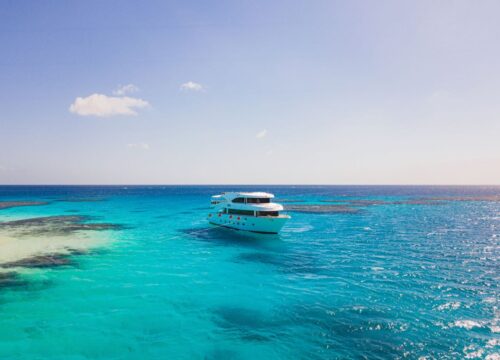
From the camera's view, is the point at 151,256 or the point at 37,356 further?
the point at 151,256

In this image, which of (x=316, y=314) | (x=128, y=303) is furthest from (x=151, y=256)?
(x=316, y=314)

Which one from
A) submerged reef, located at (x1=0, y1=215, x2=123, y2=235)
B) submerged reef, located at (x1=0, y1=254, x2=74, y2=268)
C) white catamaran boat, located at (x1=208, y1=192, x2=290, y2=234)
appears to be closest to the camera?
submerged reef, located at (x1=0, y1=254, x2=74, y2=268)

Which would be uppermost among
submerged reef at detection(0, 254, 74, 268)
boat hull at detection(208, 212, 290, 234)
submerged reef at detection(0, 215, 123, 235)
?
boat hull at detection(208, 212, 290, 234)

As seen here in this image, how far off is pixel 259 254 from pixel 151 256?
1134cm

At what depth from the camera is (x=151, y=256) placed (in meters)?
28.3

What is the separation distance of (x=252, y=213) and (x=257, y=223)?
1.56 m

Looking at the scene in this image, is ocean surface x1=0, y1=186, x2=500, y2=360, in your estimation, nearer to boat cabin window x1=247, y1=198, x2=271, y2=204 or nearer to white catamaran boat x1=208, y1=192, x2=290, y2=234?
white catamaran boat x1=208, y1=192, x2=290, y2=234

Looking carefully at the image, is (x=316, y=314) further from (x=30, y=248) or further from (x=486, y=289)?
(x=30, y=248)

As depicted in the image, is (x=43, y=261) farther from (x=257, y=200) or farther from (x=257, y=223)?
(x=257, y=200)

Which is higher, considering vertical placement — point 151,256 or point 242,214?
point 242,214

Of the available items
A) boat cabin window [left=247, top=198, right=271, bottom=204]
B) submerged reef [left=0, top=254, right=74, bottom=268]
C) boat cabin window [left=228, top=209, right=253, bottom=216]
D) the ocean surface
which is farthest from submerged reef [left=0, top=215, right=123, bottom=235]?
boat cabin window [left=247, top=198, right=271, bottom=204]

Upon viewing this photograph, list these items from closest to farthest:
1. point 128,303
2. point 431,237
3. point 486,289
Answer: point 128,303
point 486,289
point 431,237

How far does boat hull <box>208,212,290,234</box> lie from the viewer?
119ft

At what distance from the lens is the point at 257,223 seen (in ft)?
122
